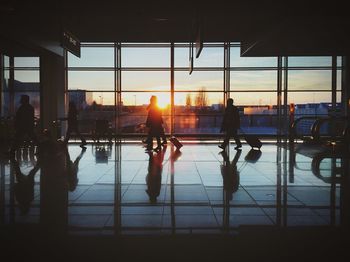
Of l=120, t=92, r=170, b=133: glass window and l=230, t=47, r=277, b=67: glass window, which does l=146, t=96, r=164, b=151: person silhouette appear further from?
l=230, t=47, r=277, b=67: glass window

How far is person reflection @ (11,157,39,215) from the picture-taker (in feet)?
17.2

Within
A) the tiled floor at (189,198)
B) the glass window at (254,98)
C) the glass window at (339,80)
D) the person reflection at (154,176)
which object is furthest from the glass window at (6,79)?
the glass window at (339,80)

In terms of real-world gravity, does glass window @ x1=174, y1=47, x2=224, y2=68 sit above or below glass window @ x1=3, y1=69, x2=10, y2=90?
above

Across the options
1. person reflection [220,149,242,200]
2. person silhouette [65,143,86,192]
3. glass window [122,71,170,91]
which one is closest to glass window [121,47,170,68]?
glass window [122,71,170,91]

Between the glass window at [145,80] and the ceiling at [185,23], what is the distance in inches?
62.7

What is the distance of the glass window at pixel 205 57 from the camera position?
1903 cm

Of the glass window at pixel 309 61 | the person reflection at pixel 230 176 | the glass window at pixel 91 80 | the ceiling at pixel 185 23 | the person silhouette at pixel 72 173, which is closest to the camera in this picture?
the person reflection at pixel 230 176

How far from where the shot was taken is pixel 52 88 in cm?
1797

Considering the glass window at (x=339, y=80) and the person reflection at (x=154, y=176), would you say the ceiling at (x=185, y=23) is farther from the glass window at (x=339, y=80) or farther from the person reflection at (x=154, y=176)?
the person reflection at (x=154, y=176)

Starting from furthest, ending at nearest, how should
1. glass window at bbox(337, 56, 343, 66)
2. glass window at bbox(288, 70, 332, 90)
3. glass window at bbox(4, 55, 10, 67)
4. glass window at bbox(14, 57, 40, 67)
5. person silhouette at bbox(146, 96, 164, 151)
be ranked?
glass window at bbox(337, 56, 343, 66)
glass window at bbox(288, 70, 332, 90)
glass window at bbox(4, 55, 10, 67)
glass window at bbox(14, 57, 40, 67)
person silhouette at bbox(146, 96, 164, 151)

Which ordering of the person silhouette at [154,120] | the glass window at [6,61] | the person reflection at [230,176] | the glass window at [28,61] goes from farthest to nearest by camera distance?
the glass window at [6,61]
the glass window at [28,61]
the person silhouette at [154,120]
the person reflection at [230,176]

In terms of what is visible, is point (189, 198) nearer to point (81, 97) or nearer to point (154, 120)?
point (154, 120)

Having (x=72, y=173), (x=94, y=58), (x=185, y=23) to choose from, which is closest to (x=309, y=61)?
(x=185, y=23)

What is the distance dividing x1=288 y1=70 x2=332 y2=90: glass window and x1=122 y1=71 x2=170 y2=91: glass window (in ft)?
18.9
